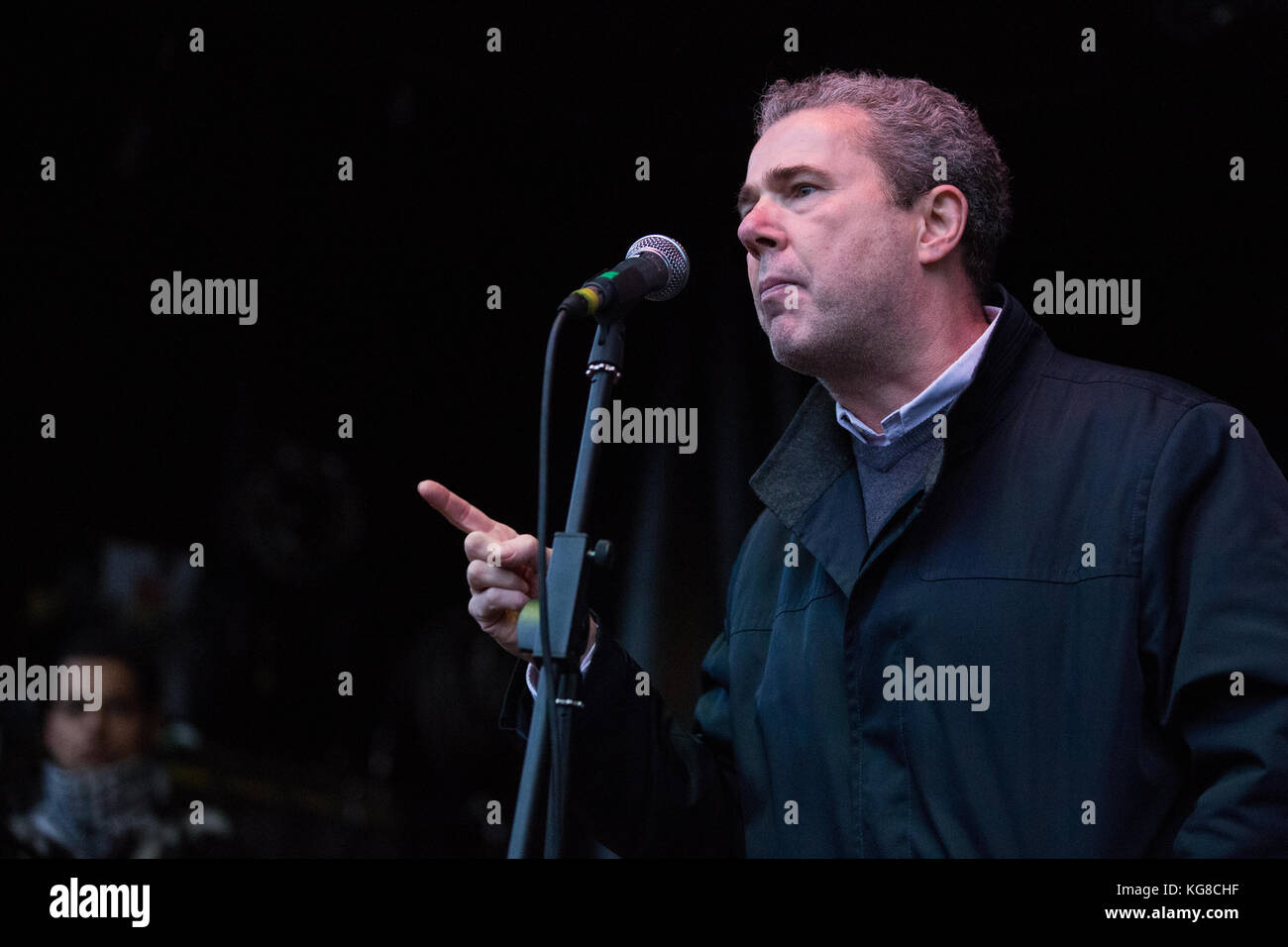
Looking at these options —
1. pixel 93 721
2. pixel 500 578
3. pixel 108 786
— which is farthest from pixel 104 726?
pixel 500 578

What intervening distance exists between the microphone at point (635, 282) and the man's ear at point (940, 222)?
506mm

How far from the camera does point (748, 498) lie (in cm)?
401

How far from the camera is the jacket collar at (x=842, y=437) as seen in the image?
174cm

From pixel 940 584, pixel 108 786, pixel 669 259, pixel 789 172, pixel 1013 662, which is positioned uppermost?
pixel 789 172

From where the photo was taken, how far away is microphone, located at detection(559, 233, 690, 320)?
1.43 m

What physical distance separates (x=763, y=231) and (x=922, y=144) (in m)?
0.34

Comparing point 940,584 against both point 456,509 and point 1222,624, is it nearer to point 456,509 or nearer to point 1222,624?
point 1222,624

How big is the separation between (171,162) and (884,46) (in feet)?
7.52

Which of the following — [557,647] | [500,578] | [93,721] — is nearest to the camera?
[557,647]

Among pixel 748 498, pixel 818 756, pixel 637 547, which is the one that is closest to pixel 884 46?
pixel 748 498

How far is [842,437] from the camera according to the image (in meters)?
1.96

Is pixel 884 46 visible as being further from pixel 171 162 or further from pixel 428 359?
pixel 171 162

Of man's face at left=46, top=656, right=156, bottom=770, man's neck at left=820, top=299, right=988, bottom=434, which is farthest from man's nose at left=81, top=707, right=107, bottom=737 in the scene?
man's neck at left=820, top=299, right=988, bottom=434

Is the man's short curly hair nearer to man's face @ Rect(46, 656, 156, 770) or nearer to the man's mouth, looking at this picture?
the man's mouth
